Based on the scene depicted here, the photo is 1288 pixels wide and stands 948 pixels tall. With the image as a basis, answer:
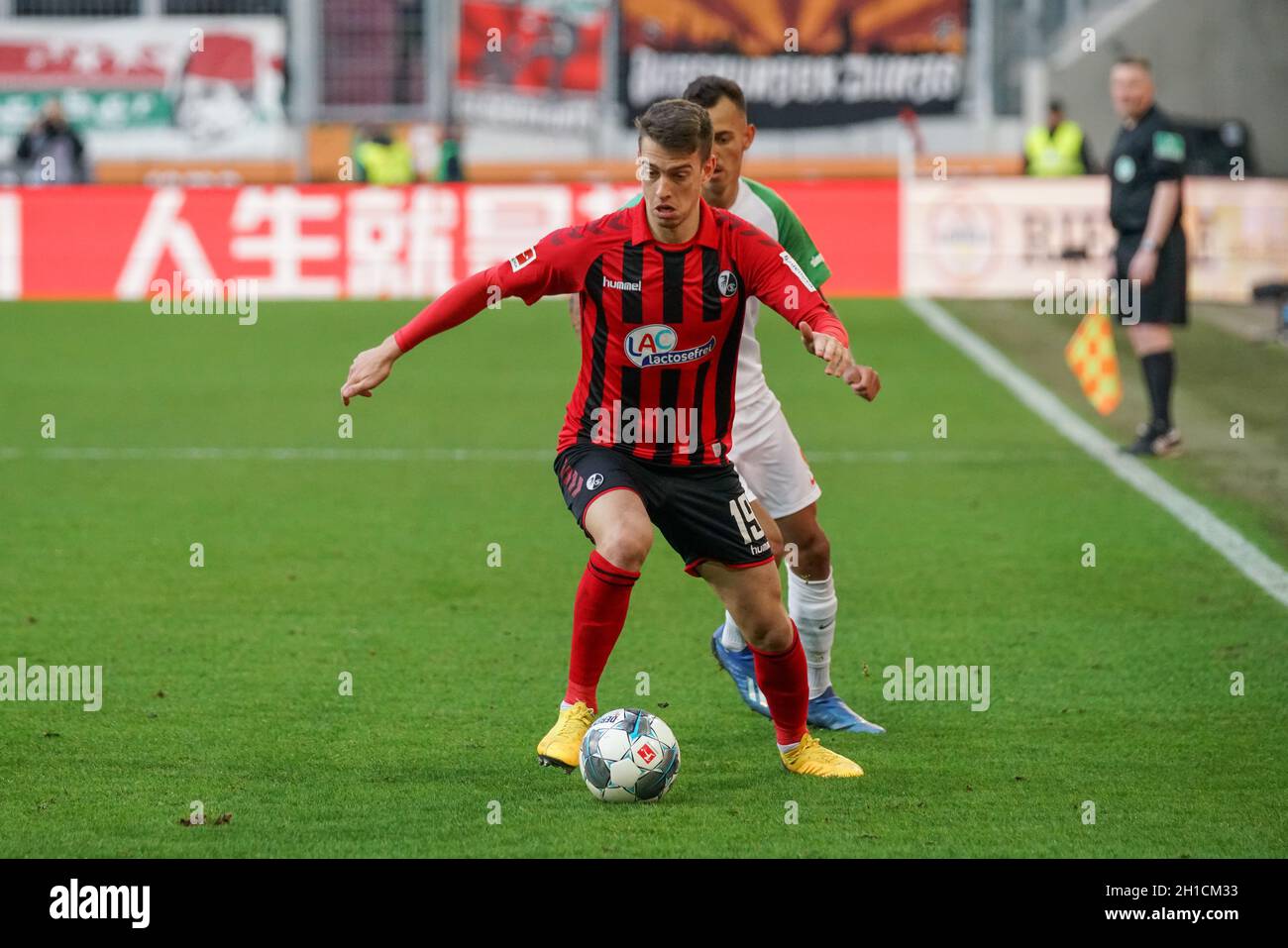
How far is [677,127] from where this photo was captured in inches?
206

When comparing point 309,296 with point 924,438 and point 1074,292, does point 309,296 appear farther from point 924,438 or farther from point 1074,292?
point 924,438

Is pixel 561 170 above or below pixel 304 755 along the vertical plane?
above

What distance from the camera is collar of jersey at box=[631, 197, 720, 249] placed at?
18.0 feet

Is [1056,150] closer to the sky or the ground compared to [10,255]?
closer to the sky

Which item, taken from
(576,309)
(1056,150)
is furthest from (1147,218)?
(1056,150)

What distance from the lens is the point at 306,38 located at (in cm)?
3391

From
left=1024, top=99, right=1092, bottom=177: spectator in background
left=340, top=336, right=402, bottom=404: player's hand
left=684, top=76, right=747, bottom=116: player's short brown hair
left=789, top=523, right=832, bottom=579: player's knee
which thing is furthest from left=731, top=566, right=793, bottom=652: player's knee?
left=1024, top=99, right=1092, bottom=177: spectator in background

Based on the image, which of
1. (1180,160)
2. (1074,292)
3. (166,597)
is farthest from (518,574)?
(1074,292)

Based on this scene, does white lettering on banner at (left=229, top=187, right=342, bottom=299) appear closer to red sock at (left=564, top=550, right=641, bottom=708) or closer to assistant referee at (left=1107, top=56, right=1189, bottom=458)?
assistant referee at (left=1107, top=56, right=1189, bottom=458)

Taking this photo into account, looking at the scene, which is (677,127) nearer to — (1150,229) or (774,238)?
(774,238)

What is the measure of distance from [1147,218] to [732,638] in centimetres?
625

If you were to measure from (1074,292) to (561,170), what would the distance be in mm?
16286

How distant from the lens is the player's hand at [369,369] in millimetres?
5246

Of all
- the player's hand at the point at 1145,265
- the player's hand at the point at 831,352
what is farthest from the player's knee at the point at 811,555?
the player's hand at the point at 1145,265
